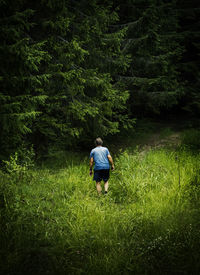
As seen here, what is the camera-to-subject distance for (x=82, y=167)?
25.4 feet

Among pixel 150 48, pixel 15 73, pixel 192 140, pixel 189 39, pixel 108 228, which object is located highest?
pixel 189 39

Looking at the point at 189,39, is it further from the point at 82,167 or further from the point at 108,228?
the point at 108,228

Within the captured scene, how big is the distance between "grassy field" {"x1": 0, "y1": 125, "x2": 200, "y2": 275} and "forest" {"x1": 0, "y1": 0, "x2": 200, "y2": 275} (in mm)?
21

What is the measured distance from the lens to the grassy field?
3.12 meters

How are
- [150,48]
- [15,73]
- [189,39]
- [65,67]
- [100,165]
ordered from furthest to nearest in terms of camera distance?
[189,39] → [150,48] → [65,67] → [15,73] → [100,165]

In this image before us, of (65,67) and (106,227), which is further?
(65,67)

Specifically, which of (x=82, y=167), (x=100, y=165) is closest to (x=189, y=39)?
(x=82, y=167)

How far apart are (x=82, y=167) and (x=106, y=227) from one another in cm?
404

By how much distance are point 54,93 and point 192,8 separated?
12823mm

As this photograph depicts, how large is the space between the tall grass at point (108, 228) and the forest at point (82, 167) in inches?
0.8

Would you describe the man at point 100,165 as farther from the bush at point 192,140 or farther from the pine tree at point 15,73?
the bush at point 192,140

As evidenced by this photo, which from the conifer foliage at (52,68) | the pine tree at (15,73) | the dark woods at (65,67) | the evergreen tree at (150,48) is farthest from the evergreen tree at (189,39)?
the pine tree at (15,73)

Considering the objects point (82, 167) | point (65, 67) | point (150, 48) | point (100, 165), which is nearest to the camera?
point (100, 165)

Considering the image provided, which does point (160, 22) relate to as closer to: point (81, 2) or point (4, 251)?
point (81, 2)
